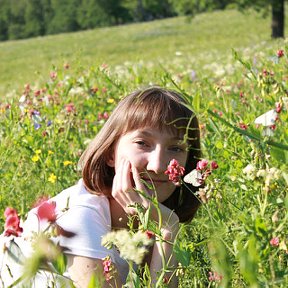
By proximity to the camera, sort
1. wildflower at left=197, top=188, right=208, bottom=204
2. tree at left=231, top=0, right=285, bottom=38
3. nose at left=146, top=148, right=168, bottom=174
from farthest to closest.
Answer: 1. tree at left=231, top=0, right=285, bottom=38
2. nose at left=146, top=148, right=168, bottom=174
3. wildflower at left=197, top=188, right=208, bottom=204

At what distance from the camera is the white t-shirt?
168 cm

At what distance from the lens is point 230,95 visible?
3.73 metres

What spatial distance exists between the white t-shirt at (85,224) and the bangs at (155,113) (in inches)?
8.1

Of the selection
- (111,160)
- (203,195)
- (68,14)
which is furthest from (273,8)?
(68,14)

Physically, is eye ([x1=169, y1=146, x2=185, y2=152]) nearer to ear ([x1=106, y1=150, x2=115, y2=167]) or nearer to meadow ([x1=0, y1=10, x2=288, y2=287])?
meadow ([x1=0, y1=10, x2=288, y2=287])

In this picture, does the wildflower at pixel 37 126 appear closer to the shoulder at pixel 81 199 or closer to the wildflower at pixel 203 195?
the shoulder at pixel 81 199

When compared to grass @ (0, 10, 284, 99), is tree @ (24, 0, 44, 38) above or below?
below

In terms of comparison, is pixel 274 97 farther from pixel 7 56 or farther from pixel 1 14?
pixel 1 14

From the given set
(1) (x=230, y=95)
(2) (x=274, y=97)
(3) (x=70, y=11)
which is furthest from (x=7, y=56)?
(3) (x=70, y=11)

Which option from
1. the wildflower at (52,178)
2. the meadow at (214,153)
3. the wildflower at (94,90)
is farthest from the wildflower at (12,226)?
the wildflower at (94,90)

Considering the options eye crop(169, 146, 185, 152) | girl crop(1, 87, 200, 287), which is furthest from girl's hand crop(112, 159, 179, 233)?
eye crop(169, 146, 185, 152)

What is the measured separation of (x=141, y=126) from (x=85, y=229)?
31 cm

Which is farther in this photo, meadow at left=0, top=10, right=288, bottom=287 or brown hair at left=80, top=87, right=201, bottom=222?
brown hair at left=80, top=87, right=201, bottom=222

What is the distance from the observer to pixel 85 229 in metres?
1.71
